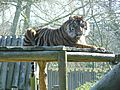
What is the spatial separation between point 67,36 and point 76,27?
0.42 feet

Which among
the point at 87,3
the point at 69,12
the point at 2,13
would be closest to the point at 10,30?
the point at 2,13

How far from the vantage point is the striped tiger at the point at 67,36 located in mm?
3381

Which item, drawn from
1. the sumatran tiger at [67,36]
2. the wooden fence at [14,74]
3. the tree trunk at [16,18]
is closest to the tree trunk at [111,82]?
the sumatran tiger at [67,36]

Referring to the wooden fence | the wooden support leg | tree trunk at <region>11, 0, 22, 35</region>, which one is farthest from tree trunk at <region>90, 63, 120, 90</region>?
tree trunk at <region>11, 0, 22, 35</region>

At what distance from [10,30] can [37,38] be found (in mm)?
11217

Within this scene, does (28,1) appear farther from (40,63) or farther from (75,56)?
(75,56)

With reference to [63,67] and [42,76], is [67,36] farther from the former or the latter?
[42,76]

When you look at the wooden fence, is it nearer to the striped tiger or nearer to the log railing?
the striped tiger

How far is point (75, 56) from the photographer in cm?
285

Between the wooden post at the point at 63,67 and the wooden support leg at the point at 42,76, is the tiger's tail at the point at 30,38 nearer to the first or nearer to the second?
the wooden support leg at the point at 42,76

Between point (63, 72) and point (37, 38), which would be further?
point (37, 38)

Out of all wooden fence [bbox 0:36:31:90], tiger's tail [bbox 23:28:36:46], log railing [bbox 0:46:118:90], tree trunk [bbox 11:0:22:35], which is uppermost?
tree trunk [bbox 11:0:22:35]

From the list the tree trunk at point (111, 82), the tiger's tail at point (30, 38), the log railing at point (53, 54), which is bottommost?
the tree trunk at point (111, 82)

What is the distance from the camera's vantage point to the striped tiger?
338cm
